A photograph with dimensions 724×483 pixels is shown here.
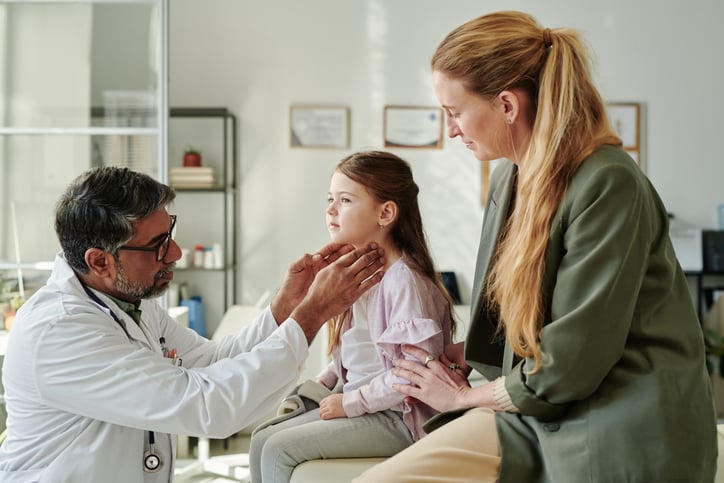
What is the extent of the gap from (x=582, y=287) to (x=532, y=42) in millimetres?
480

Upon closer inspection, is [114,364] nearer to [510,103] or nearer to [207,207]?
[510,103]

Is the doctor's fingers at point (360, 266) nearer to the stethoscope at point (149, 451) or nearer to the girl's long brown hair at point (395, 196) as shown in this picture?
the girl's long brown hair at point (395, 196)

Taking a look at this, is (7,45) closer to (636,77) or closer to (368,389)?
(368,389)

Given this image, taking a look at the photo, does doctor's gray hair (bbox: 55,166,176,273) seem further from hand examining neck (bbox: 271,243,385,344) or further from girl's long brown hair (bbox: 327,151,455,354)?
girl's long brown hair (bbox: 327,151,455,354)

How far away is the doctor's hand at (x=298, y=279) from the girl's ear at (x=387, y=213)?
0.11 meters

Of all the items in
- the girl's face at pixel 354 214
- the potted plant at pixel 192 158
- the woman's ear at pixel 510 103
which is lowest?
the girl's face at pixel 354 214

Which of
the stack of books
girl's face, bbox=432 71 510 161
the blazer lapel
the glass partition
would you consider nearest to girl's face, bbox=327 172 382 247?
the blazer lapel

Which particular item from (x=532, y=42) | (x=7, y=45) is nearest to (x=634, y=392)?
(x=532, y=42)

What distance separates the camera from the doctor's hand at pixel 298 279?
205 centimetres

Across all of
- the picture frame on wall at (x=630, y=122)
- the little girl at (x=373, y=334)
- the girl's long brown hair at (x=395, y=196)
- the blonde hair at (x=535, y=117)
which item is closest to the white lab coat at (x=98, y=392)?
the little girl at (x=373, y=334)

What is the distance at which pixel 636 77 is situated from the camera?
18.3 feet

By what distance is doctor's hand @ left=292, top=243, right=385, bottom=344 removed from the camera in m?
1.76

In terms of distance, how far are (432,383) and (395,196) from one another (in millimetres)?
555

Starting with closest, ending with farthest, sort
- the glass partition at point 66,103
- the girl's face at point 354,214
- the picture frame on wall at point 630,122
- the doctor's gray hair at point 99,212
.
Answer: the doctor's gray hair at point 99,212 < the girl's face at point 354,214 < the glass partition at point 66,103 < the picture frame on wall at point 630,122
